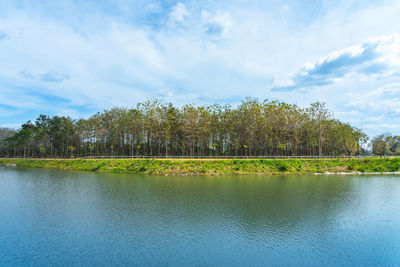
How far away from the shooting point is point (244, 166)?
2667 inches

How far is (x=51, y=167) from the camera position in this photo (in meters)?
85.9

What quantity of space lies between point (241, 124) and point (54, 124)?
8078cm

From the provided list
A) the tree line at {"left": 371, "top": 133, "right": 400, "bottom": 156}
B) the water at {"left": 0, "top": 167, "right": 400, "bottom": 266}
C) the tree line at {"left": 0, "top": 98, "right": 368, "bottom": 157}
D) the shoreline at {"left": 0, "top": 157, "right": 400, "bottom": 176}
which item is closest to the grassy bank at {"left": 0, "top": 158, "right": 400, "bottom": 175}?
the shoreline at {"left": 0, "top": 157, "right": 400, "bottom": 176}

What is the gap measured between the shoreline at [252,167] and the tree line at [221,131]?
50.2 feet

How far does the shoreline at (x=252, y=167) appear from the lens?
215 ft

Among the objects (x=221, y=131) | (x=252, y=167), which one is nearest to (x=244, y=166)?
(x=252, y=167)

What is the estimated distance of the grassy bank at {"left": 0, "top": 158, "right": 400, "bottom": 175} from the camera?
65.6m

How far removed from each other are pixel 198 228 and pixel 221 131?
6896 cm

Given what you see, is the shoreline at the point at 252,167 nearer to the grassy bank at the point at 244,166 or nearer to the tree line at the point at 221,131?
the grassy bank at the point at 244,166

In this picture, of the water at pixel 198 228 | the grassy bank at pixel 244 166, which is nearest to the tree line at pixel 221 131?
the grassy bank at pixel 244 166

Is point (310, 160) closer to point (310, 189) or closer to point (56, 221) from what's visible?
point (310, 189)

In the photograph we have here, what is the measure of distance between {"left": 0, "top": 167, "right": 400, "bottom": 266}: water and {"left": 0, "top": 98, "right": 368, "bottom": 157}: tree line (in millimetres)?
48778

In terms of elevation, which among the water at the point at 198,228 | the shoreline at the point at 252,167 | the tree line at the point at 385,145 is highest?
the tree line at the point at 385,145

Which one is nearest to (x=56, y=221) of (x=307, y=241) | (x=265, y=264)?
(x=265, y=264)
